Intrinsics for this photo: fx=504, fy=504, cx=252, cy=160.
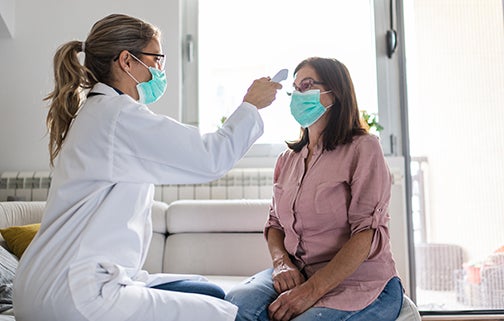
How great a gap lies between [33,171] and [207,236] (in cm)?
117

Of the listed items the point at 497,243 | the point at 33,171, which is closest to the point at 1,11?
the point at 33,171

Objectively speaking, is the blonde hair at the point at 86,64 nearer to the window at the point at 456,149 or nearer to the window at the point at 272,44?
the window at the point at 272,44

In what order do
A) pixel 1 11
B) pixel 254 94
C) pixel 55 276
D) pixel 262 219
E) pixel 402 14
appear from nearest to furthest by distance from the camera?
pixel 55 276
pixel 254 94
pixel 262 219
pixel 1 11
pixel 402 14


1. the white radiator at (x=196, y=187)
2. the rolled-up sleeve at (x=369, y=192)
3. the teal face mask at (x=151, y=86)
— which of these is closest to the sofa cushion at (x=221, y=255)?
the white radiator at (x=196, y=187)

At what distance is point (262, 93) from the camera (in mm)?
1399

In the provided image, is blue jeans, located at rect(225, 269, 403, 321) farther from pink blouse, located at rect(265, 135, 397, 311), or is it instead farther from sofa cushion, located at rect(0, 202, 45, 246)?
sofa cushion, located at rect(0, 202, 45, 246)

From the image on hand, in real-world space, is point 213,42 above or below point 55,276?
above

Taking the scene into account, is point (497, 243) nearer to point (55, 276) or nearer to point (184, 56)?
point (184, 56)

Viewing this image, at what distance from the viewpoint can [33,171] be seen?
294 cm

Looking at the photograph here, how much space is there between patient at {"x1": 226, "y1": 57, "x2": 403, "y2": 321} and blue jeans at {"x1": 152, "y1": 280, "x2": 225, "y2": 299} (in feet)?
0.33

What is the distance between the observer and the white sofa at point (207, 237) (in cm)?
248

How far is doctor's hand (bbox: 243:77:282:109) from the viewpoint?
1.39 metres

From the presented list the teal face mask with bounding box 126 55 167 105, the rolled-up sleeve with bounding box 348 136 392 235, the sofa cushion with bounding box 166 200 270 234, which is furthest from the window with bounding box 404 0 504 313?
the teal face mask with bounding box 126 55 167 105

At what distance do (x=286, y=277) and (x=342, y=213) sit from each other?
261mm
